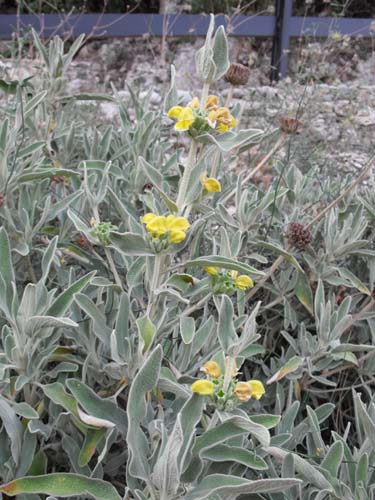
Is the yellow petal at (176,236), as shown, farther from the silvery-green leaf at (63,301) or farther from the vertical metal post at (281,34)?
the vertical metal post at (281,34)

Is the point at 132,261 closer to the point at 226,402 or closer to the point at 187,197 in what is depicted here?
the point at 187,197

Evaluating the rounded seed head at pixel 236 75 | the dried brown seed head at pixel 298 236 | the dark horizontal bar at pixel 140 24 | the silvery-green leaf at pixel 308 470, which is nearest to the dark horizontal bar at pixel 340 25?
the dark horizontal bar at pixel 140 24

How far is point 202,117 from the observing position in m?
0.85

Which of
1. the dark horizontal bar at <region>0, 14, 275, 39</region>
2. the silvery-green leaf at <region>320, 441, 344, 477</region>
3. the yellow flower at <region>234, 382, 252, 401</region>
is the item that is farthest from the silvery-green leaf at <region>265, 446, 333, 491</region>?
the dark horizontal bar at <region>0, 14, 275, 39</region>

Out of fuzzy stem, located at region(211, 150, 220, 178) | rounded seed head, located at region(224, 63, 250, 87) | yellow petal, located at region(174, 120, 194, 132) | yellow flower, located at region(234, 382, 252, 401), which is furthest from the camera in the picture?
rounded seed head, located at region(224, 63, 250, 87)

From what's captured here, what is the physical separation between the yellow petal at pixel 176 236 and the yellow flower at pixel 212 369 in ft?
0.56

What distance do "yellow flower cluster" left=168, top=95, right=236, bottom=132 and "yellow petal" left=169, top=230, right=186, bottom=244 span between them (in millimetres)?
143

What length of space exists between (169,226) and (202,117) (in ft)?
0.54

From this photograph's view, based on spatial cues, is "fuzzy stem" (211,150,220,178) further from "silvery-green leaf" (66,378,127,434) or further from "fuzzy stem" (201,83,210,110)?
"silvery-green leaf" (66,378,127,434)

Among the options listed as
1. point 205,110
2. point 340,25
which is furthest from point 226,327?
point 340,25

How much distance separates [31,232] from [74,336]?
29 cm

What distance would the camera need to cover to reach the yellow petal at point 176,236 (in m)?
0.81

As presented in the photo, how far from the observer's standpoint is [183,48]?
19.1 ft

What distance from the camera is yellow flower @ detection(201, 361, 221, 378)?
74cm
